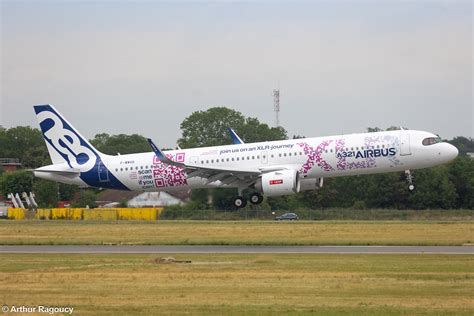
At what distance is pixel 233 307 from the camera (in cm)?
2042

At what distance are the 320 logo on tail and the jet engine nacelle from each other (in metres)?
11.1

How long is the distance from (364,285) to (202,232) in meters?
19.6

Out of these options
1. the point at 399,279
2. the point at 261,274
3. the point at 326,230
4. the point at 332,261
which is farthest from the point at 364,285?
the point at 326,230

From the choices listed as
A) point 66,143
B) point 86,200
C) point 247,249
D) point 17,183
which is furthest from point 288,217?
point 17,183

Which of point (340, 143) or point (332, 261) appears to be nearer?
point (332, 261)

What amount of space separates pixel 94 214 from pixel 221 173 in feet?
42.2

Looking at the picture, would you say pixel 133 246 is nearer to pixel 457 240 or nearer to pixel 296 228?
pixel 296 228

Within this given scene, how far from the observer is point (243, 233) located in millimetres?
41312

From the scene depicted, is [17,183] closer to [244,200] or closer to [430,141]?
[244,200]

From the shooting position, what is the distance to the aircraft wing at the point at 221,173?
48.6 m

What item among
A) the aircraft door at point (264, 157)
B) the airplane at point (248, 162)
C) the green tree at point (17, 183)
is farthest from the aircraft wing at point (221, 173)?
the green tree at point (17, 183)

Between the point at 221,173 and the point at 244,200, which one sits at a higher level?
the point at 221,173

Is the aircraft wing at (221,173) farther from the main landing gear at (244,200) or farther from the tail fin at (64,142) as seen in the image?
the tail fin at (64,142)

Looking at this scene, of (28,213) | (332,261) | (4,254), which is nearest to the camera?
(332,261)
